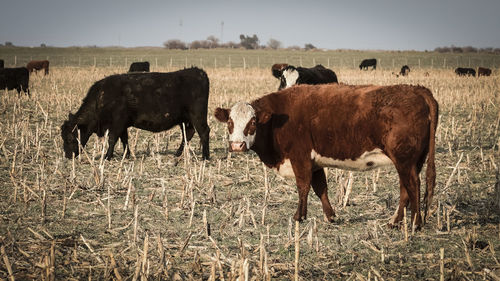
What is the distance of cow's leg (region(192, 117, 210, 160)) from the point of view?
10570 mm

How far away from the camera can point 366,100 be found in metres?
6.14

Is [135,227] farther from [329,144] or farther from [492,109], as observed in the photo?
[492,109]

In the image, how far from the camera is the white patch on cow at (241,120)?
247 inches

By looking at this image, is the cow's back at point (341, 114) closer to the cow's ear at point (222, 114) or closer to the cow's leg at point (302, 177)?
the cow's leg at point (302, 177)

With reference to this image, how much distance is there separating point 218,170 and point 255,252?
3886 millimetres

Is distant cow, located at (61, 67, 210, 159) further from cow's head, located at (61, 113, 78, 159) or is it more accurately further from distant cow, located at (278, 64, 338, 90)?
distant cow, located at (278, 64, 338, 90)

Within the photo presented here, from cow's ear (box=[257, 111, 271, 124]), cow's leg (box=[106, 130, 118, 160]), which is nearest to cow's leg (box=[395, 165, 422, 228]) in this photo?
cow's ear (box=[257, 111, 271, 124])

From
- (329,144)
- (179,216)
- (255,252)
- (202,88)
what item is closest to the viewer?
(255,252)

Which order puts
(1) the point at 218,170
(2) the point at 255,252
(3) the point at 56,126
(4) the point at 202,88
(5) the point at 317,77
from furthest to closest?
(5) the point at 317,77 → (3) the point at 56,126 → (4) the point at 202,88 → (1) the point at 218,170 → (2) the point at 255,252

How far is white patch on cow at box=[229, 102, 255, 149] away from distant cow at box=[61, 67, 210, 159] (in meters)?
4.26

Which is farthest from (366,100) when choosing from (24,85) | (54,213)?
(24,85)

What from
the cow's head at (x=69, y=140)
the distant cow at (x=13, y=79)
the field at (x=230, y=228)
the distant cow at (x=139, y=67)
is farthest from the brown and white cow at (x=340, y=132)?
the distant cow at (x=139, y=67)

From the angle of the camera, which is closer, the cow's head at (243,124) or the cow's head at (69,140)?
the cow's head at (243,124)

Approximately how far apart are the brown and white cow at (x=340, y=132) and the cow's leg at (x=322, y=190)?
1cm
